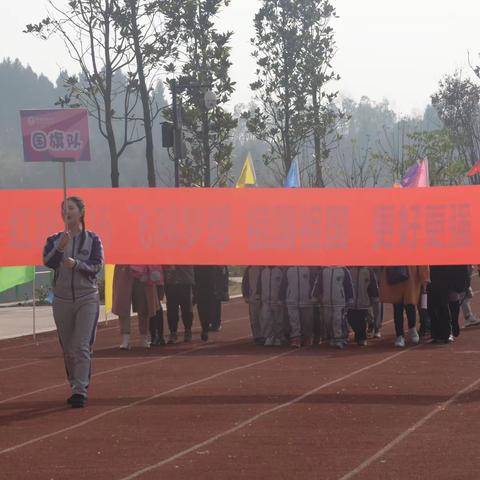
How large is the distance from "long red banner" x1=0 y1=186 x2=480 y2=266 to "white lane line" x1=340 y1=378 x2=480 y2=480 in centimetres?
152

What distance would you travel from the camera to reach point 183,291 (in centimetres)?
2172

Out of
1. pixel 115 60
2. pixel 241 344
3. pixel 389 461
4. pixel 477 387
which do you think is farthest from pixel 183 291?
pixel 115 60

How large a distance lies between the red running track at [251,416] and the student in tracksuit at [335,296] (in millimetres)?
483

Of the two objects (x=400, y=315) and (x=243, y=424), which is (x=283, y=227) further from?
(x=400, y=315)

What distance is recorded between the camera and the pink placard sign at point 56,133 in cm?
1500

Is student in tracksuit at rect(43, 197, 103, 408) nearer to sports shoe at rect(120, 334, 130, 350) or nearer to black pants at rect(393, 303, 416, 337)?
sports shoe at rect(120, 334, 130, 350)

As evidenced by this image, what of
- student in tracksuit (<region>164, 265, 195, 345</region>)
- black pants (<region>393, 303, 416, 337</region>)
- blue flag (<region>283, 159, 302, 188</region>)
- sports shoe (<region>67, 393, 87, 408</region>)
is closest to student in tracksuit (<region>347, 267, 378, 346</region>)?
black pants (<region>393, 303, 416, 337</region>)

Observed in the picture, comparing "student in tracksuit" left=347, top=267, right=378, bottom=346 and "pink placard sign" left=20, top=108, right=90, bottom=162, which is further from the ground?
"pink placard sign" left=20, top=108, right=90, bottom=162

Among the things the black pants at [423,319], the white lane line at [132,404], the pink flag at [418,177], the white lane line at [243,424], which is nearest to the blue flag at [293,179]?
the pink flag at [418,177]

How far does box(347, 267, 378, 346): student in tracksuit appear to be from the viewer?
2027 cm

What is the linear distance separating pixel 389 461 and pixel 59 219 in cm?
698

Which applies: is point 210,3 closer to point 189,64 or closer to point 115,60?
point 189,64

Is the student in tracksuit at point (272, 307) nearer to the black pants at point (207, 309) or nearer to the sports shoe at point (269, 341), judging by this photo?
the sports shoe at point (269, 341)

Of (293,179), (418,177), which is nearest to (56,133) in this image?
(418,177)
